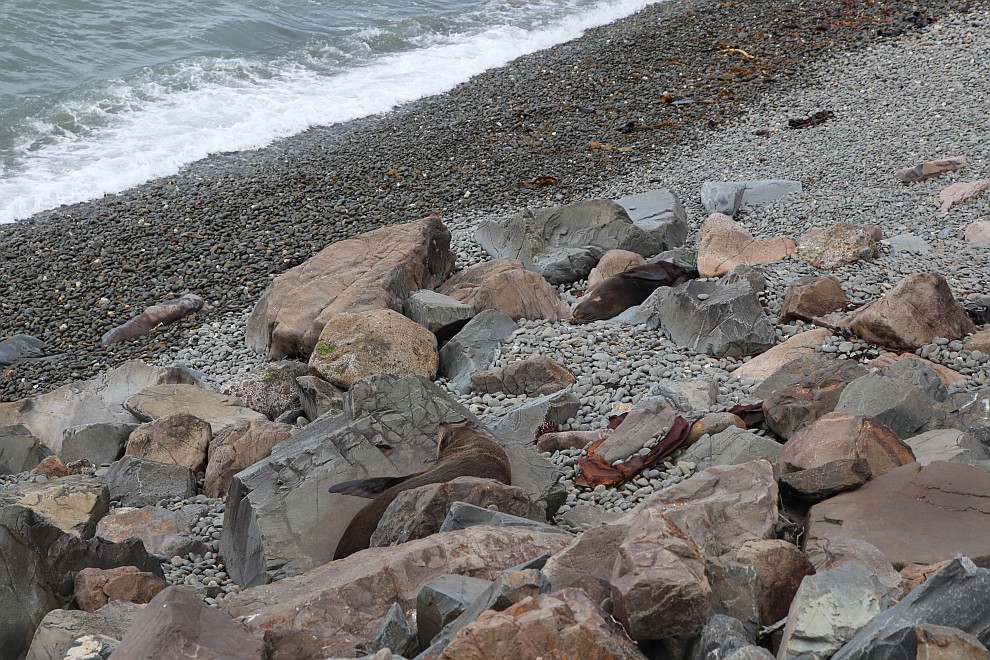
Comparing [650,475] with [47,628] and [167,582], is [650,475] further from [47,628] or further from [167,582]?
[47,628]

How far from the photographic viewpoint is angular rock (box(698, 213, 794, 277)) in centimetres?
784

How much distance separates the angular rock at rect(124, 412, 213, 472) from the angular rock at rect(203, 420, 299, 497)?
27cm

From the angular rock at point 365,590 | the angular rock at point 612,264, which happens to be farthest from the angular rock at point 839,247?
the angular rock at point 365,590

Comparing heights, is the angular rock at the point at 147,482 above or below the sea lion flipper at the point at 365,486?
below

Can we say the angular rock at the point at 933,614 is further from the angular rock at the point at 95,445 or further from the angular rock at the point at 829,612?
the angular rock at the point at 95,445

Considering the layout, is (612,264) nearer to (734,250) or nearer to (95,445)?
(734,250)

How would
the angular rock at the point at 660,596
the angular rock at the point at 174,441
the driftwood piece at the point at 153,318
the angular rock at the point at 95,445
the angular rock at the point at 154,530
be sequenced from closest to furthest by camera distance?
the angular rock at the point at 660,596 → the angular rock at the point at 154,530 → the angular rock at the point at 174,441 → the angular rock at the point at 95,445 → the driftwood piece at the point at 153,318

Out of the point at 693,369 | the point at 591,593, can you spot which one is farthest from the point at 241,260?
the point at 591,593

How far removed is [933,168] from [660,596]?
7.87 metres

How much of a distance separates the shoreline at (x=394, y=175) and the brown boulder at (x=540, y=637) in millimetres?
6444

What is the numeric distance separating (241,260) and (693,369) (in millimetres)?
5398

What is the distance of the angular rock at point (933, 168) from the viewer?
9.12 meters

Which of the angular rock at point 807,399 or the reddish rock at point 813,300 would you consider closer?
the angular rock at point 807,399

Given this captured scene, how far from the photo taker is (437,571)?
343 cm
